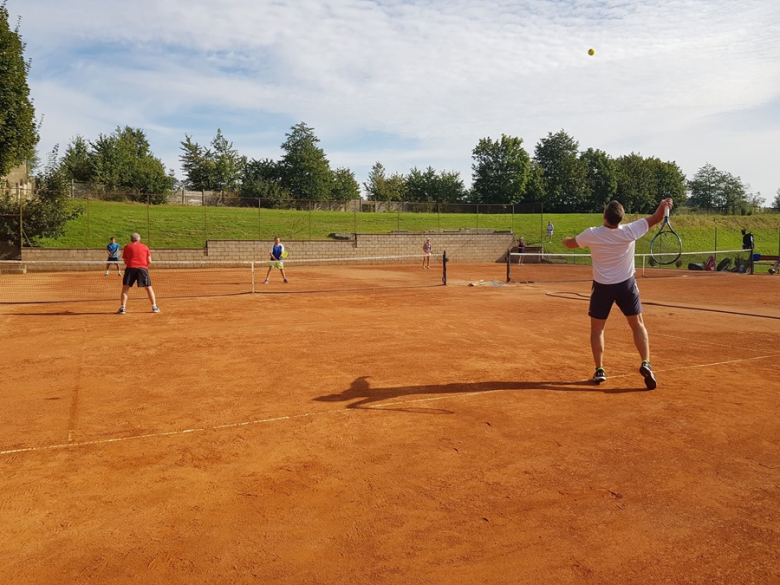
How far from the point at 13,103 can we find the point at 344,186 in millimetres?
56988

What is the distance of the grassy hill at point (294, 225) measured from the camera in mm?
34594

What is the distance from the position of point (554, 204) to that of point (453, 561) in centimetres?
9041

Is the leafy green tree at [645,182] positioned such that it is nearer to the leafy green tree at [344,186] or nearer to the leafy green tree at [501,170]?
the leafy green tree at [501,170]

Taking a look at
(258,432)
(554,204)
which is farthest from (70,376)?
(554,204)

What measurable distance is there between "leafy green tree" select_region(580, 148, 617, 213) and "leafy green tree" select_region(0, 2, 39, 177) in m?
78.1

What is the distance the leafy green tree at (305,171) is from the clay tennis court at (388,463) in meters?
68.5

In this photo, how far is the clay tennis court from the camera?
9.67ft

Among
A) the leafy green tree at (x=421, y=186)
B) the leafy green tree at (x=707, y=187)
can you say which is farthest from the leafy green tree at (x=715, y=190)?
the leafy green tree at (x=421, y=186)

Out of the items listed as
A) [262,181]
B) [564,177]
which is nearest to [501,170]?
[564,177]

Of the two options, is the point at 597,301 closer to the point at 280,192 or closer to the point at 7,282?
the point at 7,282

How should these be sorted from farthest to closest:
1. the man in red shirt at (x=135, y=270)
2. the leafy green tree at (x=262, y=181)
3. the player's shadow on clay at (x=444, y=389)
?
the leafy green tree at (x=262, y=181) < the man in red shirt at (x=135, y=270) < the player's shadow on clay at (x=444, y=389)

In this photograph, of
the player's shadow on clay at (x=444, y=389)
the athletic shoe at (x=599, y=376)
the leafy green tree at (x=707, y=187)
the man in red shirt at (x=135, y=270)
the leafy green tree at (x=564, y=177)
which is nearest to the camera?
the player's shadow on clay at (x=444, y=389)

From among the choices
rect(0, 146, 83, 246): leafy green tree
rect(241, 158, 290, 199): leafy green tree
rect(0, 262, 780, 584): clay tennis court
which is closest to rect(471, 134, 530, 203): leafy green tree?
rect(241, 158, 290, 199): leafy green tree

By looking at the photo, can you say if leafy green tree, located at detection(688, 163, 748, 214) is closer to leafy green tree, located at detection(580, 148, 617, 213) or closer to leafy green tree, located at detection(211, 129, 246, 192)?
leafy green tree, located at detection(580, 148, 617, 213)
